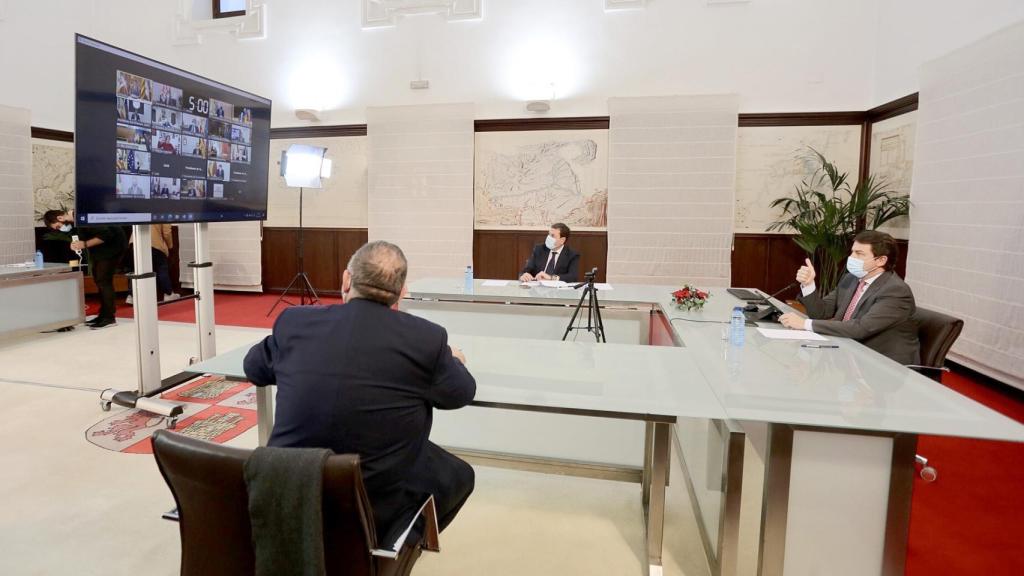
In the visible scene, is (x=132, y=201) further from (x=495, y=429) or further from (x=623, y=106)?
(x=623, y=106)

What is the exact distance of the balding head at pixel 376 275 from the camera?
4.85 ft

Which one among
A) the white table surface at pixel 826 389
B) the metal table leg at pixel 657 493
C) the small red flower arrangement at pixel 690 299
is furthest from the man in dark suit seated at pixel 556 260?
the metal table leg at pixel 657 493

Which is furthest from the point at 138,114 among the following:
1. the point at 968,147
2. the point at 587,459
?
the point at 968,147

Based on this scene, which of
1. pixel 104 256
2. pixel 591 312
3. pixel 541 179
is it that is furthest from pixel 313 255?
pixel 591 312

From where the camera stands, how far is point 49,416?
341 centimetres

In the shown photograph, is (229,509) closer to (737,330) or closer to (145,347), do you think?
(737,330)

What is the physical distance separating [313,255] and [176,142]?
457cm

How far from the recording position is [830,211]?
5523 mm

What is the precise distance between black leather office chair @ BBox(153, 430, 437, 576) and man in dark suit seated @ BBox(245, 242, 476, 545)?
200 millimetres

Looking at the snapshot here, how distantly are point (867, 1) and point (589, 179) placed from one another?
141 inches

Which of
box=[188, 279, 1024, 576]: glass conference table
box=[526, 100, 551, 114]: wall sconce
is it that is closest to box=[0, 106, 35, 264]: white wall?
box=[526, 100, 551, 114]: wall sconce

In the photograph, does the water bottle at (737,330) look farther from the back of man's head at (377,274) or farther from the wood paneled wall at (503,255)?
the wood paneled wall at (503,255)

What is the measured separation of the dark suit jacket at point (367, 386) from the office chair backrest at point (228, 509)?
0.67 feet

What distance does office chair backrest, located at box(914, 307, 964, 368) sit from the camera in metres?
2.56
